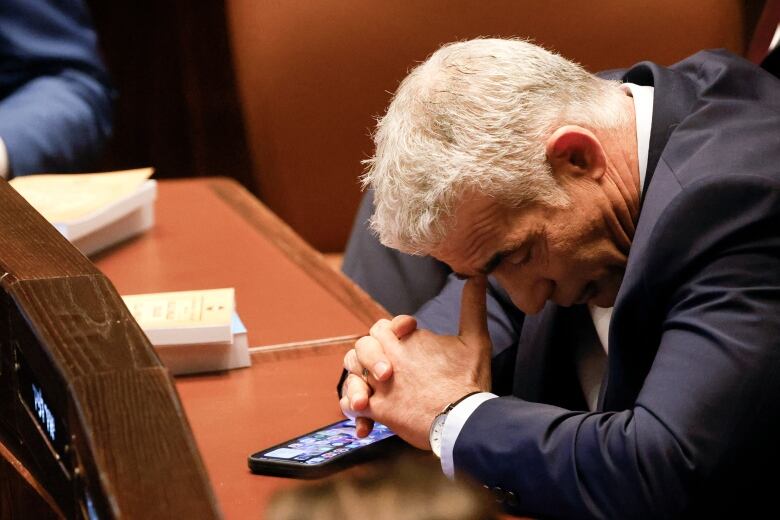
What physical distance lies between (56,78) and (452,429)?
1587 mm

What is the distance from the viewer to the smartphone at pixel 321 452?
107 centimetres

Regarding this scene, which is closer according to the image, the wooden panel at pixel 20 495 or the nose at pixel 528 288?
the wooden panel at pixel 20 495

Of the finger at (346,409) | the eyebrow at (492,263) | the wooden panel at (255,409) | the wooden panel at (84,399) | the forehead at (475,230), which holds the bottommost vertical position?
the wooden panel at (255,409)

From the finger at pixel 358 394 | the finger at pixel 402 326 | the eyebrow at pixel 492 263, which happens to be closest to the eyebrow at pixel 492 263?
the eyebrow at pixel 492 263

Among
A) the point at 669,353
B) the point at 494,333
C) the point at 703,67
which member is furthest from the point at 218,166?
the point at 669,353

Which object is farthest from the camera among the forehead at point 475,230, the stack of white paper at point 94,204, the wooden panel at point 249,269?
the stack of white paper at point 94,204

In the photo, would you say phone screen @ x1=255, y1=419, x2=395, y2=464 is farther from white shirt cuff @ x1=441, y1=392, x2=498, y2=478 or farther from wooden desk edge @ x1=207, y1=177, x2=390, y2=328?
wooden desk edge @ x1=207, y1=177, x2=390, y2=328

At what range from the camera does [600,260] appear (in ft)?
4.38

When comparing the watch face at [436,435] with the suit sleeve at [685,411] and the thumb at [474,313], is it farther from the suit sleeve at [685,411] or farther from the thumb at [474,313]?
the thumb at [474,313]

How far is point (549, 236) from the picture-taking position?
4.25 ft

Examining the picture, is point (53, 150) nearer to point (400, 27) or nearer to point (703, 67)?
point (400, 27)

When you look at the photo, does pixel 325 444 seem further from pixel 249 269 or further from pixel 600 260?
pixel 249 269

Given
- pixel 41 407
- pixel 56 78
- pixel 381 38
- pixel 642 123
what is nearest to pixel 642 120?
pixel 642 123

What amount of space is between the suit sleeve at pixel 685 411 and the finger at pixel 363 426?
10 cm
